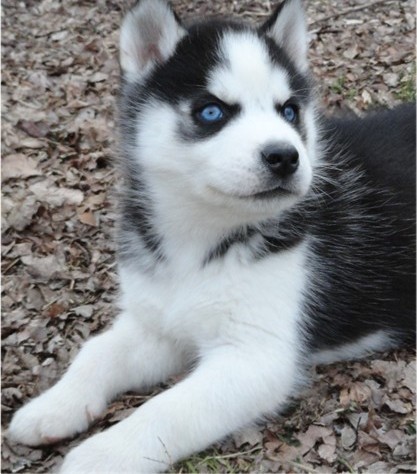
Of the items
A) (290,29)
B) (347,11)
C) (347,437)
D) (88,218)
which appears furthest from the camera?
(347,11)

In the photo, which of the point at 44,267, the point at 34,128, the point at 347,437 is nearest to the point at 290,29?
the point at 347,437

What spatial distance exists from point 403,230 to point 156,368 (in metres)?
1.64

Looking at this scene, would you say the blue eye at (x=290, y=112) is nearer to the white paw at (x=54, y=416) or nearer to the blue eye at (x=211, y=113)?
the blue eye at (x=211, y=113)

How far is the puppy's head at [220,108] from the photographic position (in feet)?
10.1

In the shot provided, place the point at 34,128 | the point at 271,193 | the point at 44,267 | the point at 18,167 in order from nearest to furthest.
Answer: the point at 271,193
the point at 44,267
the point at 18,167
the point at 34,128

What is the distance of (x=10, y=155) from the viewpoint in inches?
231

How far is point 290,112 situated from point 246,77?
14.7 inches

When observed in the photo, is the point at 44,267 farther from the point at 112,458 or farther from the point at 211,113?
the point at 211,113

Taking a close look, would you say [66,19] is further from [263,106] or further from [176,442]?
[176,442]

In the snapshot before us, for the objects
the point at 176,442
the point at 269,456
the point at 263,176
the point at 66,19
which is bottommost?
the point at 269,456

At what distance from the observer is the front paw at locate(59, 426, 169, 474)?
3146 mm

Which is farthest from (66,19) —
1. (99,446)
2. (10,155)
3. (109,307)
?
(99,446)

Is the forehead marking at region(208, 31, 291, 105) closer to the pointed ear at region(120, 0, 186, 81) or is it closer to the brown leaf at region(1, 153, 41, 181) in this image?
the pointed ear at region(120, 0, 186, 81)

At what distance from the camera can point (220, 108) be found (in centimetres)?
324
